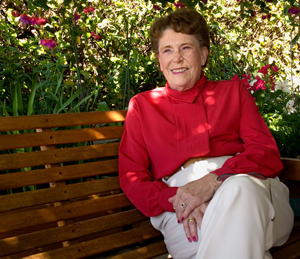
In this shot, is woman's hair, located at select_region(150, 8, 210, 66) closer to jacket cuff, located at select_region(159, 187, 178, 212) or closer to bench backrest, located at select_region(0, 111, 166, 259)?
bench backrest, located at select_region(0, 111, 166, 259)

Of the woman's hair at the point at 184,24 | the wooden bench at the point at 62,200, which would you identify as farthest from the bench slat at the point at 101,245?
the woman's hair at the point at 184,24

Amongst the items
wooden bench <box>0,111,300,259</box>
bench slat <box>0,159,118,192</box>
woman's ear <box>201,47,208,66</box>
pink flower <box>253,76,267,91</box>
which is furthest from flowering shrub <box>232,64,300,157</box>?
bench slat <box>0,159,118,192</box>

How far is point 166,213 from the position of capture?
2156 millimetres

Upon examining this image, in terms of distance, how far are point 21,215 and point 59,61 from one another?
6.33 feet

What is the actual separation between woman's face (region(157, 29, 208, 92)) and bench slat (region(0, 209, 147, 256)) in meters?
0.83

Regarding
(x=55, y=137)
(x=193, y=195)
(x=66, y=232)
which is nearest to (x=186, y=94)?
(x=193, y=195)

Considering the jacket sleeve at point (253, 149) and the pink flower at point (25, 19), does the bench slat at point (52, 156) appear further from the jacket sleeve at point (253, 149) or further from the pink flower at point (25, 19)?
the pink flower at point (25, 19)

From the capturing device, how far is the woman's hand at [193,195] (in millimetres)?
1935

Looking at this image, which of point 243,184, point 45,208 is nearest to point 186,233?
point 243,184

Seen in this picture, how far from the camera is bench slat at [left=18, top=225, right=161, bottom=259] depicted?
2.02m

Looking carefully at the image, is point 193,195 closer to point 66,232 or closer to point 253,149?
point 253,149

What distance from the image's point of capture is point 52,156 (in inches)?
84.3

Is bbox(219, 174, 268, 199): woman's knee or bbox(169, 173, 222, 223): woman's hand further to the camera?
bbox(169, 173, 222, 223): woman's hand

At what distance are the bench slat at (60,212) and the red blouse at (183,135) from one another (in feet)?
0.42
